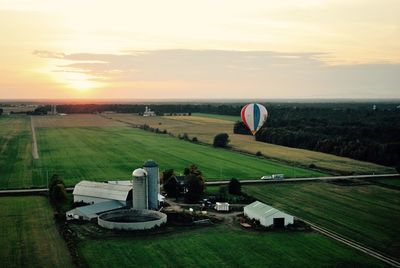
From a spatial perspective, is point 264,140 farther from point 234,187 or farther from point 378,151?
point 234,187

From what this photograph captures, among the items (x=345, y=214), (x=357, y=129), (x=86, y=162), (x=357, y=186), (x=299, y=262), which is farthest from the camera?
(x=357, y=129)

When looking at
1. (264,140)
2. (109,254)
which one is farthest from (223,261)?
(264,140)

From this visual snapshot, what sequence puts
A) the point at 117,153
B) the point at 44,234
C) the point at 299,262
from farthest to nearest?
1. the point at 117,153
2. the point at 44,234
3. the point at 299,262

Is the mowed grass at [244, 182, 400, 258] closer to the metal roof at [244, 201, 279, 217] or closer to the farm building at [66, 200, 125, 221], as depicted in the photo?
the metal roof at [244, 201, 279, 217]

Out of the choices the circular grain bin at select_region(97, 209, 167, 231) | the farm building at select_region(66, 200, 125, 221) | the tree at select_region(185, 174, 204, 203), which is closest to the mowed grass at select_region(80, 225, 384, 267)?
the circular grain bin at select_region(97, 209, 167, 231)

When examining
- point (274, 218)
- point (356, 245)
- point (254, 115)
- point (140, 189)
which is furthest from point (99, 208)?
point (254, 115)

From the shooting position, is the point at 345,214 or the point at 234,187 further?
the point at 234,187

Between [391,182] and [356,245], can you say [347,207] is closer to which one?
[356,245]
